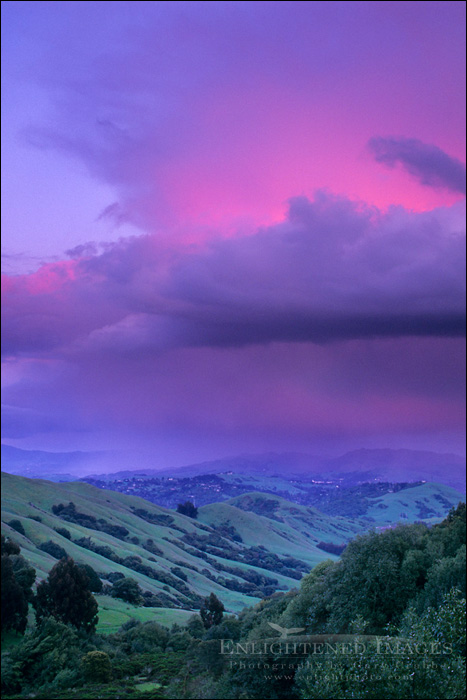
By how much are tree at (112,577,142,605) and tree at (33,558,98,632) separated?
27.8 feet

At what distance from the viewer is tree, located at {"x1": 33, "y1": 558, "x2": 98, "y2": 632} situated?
3844 cm

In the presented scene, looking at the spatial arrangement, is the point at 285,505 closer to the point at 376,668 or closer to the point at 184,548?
the point at 184,548

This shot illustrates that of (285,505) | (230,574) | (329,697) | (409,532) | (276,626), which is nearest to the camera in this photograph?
(329,697)

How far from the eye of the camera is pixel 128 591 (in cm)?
4903

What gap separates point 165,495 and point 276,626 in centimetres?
10978

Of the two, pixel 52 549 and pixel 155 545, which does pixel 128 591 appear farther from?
pixel 155 545

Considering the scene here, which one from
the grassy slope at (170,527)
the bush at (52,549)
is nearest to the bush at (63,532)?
the grassy slope at (170,527)

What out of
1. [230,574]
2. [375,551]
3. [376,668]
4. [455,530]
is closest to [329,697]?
[376,668]

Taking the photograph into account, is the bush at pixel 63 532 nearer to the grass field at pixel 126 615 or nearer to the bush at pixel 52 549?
the bush at pixel 52 549

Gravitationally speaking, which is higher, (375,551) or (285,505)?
(375,551)

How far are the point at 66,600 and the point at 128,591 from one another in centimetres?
1154

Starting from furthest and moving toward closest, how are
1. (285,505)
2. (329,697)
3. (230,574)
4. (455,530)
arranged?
1. (285,505)
2. (230,574)
3. (455,530)
4. (329,697)

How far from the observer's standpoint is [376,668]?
18.9 metres

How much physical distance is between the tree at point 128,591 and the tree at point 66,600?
333 inches
